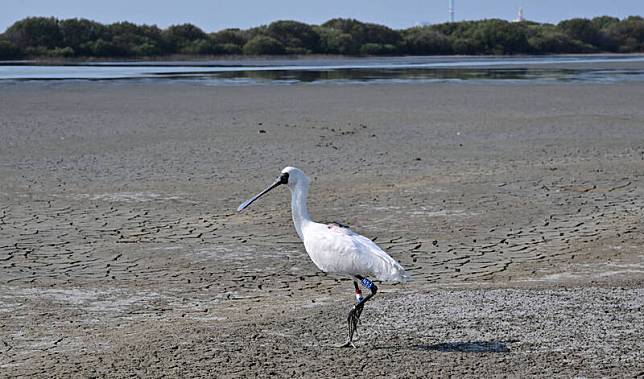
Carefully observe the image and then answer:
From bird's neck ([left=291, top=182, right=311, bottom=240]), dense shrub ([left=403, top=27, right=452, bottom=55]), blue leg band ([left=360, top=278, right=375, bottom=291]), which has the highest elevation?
bird's neck ([left=291, top=182, right=311, bottom=240])

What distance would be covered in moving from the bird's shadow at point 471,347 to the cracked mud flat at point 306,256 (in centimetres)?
2

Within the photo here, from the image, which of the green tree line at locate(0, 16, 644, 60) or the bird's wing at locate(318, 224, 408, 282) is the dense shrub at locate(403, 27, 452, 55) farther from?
the bird's wing at locate(318, 224, 408, 282)

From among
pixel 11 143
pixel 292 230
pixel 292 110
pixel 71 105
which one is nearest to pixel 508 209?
pixel 292 230

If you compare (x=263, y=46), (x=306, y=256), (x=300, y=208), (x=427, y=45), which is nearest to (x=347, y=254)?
(x=300, y=208)

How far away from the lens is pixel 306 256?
10.4 m

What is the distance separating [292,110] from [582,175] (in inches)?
481

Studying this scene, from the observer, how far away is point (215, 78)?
44594 mm

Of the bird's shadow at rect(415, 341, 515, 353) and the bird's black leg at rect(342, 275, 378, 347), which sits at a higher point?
the bird's black leg at rect(342, 275, 378, 347)

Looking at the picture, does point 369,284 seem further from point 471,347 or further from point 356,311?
point 471,347

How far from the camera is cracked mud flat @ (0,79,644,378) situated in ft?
23.1

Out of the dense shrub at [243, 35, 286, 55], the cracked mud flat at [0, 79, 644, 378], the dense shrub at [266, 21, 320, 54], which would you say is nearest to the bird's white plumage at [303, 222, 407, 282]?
the cracked mud flat at [0, 79, 644, 378]

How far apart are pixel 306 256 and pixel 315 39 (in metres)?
82.6

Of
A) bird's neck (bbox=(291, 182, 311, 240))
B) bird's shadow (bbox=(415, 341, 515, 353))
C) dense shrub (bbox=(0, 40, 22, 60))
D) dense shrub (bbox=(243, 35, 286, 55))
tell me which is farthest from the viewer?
dense shrub (bbox=(243, 35, 286, 55))

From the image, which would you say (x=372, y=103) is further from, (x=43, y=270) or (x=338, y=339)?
(x=338, y=339)
